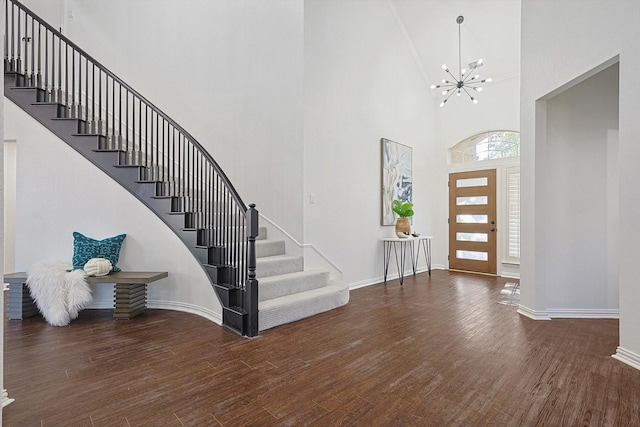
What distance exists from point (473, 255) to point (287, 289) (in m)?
4.61

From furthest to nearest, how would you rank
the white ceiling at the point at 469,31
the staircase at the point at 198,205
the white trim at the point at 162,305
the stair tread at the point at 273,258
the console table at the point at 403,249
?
the console table at the point at 403,249 < the white ceiling at the point at 469,31 < the stair tread at the point at 273,258 < the white trim at the point at 162,305 < the staircase at the point at 198,205

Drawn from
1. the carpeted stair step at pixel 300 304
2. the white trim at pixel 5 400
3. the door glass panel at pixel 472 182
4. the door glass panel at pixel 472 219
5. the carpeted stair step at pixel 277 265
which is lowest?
the white trim at pixel 5 400

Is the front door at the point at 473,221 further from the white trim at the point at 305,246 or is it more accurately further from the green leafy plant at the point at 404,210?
the white trim at the point at 305,246

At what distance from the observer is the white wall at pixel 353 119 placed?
475 centimetres

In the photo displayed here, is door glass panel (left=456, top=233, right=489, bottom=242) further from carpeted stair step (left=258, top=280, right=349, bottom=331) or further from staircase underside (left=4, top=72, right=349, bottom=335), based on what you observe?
staircase underside (left=4, top=72, right=349, bottom=335)

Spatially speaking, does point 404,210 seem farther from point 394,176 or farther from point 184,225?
point 184,225

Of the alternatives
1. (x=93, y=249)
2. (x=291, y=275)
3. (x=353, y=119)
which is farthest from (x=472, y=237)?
(x=93, y=249)

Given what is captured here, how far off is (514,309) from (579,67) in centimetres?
278

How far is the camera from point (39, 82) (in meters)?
3.92

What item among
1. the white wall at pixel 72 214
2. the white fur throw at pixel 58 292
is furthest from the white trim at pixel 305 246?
the white fur throw at pixel 58 292

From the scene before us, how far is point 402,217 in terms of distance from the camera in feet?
19.3

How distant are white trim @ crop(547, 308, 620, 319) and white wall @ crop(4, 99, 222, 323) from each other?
439 centimetres

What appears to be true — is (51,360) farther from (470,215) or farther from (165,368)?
(470,215)

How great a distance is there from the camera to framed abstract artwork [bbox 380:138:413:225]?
592 cm
